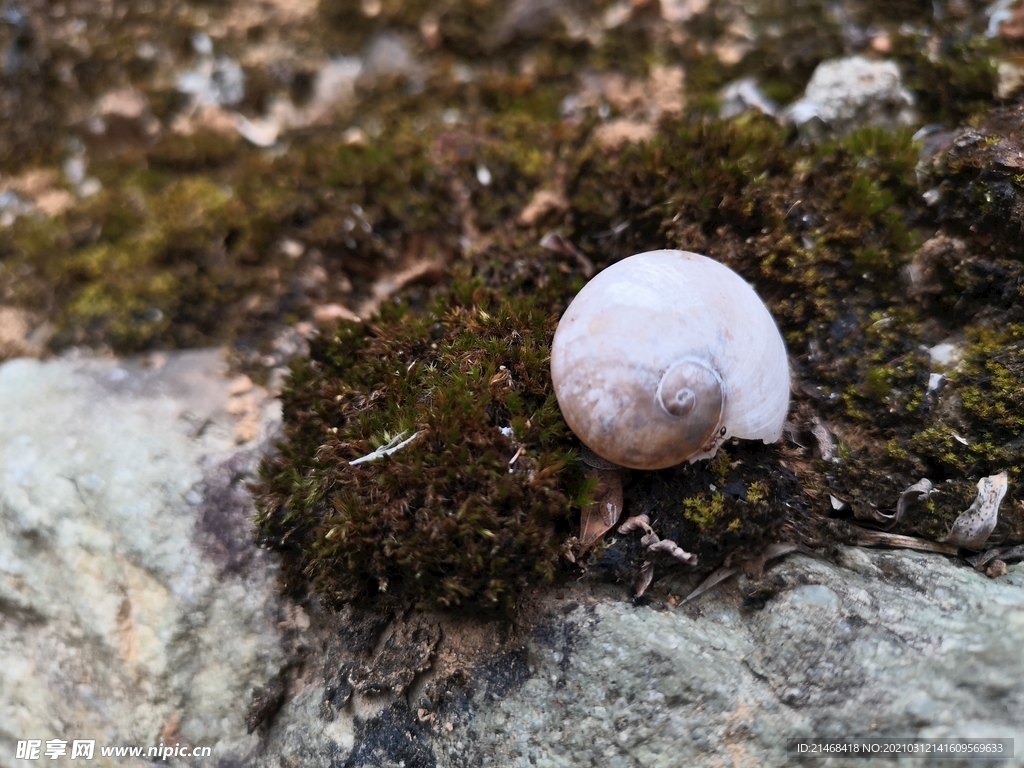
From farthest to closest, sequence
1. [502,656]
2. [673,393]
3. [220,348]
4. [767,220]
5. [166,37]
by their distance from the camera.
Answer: [166,37] < [220,348] < [767,220] < [502,656] < [673,393]

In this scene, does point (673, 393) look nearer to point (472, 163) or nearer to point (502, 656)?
point (502, 656)

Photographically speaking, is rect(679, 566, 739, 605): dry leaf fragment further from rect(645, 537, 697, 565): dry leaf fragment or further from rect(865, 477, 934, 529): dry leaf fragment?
rect(865, 477, 934, 529): dry leaf fragment

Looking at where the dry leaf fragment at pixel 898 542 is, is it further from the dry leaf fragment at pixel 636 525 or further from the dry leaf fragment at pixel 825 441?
the dry leaf fragment at pixel 636 525

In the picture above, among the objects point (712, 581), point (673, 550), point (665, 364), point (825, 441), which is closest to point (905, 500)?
point (825, 441)

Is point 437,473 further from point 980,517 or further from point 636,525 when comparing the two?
point 980,517

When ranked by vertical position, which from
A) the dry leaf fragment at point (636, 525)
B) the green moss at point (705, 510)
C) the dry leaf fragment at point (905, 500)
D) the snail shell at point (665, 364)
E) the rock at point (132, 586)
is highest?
the snail shell at point (665, 364)

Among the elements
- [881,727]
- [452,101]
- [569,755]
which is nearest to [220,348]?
[452,101]

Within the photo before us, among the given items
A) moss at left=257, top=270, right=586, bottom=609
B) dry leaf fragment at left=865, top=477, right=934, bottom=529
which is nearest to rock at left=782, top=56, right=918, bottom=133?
moss at left=257, top=270, right=586, bottom=609

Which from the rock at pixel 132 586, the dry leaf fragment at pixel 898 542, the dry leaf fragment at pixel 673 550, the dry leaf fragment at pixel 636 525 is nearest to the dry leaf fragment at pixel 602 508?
the dry leaf fragment at pixel 636 525
